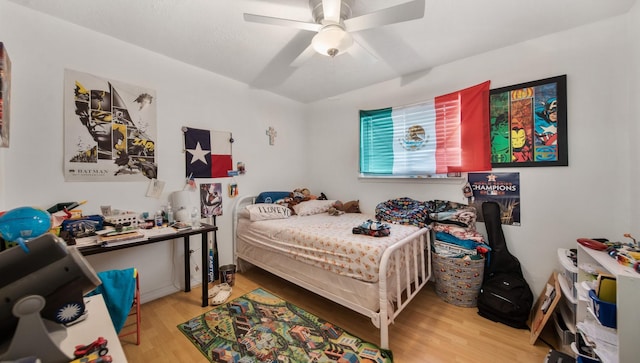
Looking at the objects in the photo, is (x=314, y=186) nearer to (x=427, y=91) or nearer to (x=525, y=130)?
(x=427, y=91)

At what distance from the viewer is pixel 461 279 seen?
7.14 ft

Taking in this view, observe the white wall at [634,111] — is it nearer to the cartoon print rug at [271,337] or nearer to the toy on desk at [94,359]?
the cartoon print rug at [271,337]

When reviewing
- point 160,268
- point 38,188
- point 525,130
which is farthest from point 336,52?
point 160,268

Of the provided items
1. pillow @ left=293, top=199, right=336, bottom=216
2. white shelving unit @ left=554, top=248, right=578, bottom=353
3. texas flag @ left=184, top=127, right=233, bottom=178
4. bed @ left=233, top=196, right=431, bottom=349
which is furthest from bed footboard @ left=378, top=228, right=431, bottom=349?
texas flag @ left=184, top=127, right=233, bottom=178

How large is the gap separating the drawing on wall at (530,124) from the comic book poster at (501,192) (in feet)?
0.44

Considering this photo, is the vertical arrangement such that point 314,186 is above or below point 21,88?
below

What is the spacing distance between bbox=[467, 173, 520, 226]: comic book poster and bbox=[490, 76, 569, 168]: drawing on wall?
13cm

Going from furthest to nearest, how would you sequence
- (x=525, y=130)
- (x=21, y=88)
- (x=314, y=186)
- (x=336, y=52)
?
(x=314, y=186)
(x=525, y=130)
(x=21, y=88)
(x=336, y=52)

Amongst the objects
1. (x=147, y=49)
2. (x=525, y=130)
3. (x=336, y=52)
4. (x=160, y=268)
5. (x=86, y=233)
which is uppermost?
(x=147, y=49)

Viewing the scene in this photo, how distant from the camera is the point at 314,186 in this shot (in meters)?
3.92

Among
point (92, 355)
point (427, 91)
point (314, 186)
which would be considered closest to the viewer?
point (92, 355)

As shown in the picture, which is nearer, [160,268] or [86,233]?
[86,233]

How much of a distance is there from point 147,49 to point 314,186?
106 inches

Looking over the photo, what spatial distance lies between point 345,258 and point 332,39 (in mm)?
1577
